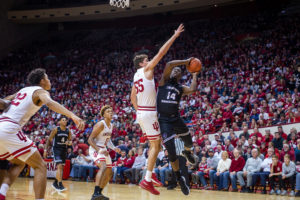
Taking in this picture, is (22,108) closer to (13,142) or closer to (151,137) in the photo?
(13,142)

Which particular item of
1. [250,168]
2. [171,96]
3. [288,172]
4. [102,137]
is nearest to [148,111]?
[171,96]

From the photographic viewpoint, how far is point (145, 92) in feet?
18.8

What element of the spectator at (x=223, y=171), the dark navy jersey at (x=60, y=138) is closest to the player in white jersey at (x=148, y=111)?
the spectator at (x=223, y=171)

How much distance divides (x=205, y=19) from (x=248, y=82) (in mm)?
10832

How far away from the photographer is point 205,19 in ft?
81.1

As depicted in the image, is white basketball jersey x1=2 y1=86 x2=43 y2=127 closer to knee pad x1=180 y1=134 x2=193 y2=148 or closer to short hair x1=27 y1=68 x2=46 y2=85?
short hair x1=27 y1=68 x2=46 y2=85

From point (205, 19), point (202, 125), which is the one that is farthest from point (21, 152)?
point (205, 19)

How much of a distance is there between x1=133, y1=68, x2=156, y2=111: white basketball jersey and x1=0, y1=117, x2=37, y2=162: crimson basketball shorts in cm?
190

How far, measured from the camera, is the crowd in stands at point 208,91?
10.4 meters

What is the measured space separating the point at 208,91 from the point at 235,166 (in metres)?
5.95

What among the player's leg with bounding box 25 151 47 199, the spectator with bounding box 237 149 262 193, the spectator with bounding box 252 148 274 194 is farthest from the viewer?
the spectator with bounding box 237 149 262 193

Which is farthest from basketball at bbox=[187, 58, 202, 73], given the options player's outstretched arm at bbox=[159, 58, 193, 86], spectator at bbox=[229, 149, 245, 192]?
spectator at bbox=[229, 149, 245, 192]

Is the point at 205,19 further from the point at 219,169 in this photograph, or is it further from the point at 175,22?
the point at 219,169

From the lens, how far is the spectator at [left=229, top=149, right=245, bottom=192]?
10070 mm
